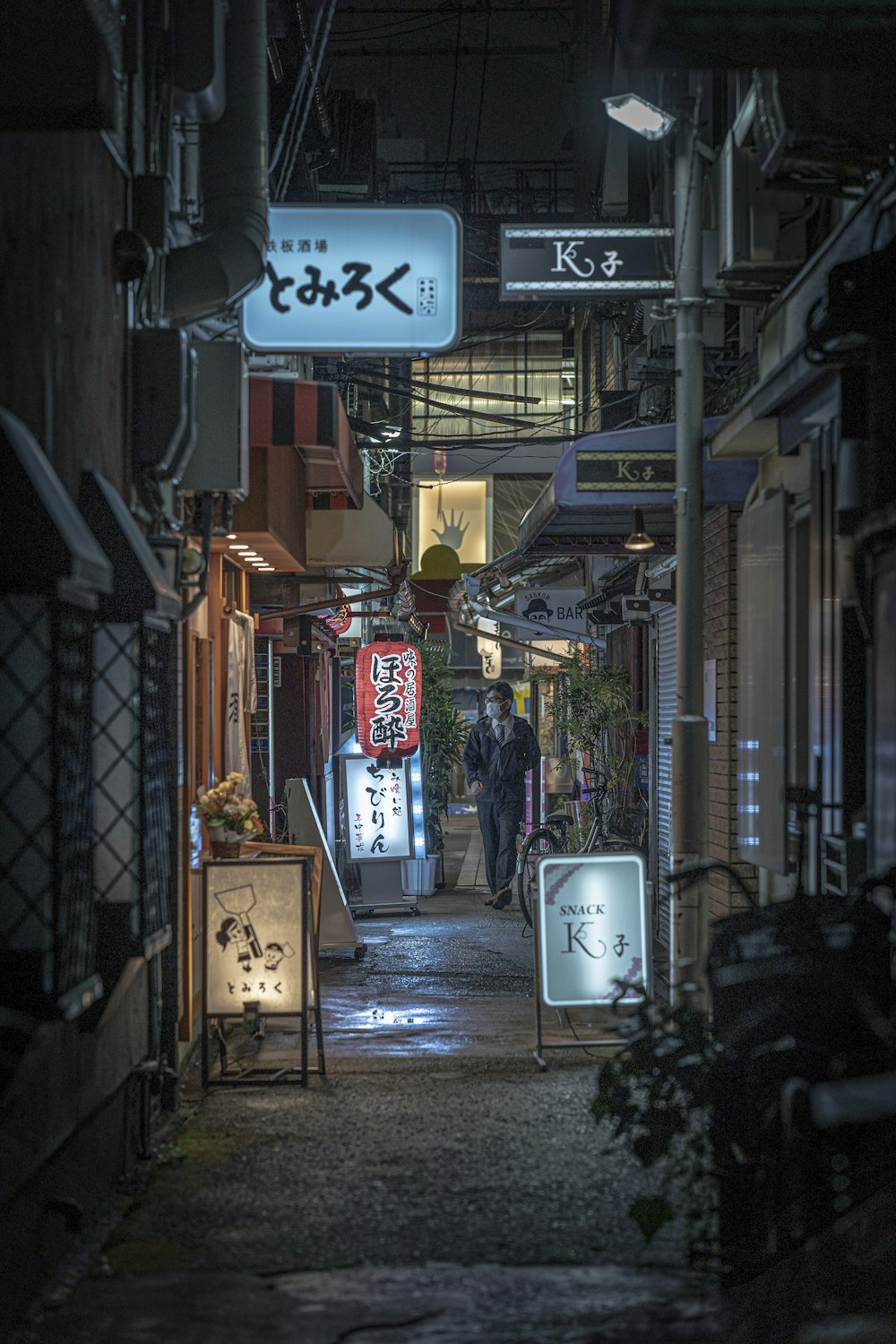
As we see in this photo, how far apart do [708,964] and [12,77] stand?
16.8 feet

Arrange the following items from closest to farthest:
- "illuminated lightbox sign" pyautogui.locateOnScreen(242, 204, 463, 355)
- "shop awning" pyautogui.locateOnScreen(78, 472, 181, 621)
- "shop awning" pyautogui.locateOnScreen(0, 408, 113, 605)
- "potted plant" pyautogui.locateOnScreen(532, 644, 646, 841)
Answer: "shop awning" pyautogui.locateOnScreen(0, 408, 113, 605) < "shop awning" pyautogui.locateOnScreen(78, 472, 181, 621) < "illuminated lightbox sign" pyautogui.locateOnScreen(242, 204, 463, 355) < "potted plant" pyautogui.locateOnScreen(532, 644, 646, 841)

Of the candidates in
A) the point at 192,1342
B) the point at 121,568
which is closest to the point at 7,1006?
the point at 192,1342

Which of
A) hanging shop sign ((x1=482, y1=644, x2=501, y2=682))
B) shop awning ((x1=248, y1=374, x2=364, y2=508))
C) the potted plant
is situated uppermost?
shop awning ((x1=248, y1=374, x2=364, y2=508))

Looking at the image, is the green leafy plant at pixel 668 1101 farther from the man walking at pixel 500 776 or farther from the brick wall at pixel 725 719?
the man walking at pixel 500 776

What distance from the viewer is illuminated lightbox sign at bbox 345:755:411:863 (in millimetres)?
16359

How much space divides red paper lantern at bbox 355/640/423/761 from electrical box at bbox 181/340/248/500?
320 inches

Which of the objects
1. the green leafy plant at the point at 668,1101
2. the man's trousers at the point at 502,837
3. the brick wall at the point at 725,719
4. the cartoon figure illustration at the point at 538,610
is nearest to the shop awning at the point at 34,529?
the green leafy plant at the point at 668,1101

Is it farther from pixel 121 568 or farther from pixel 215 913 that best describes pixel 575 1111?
pixel 121 568

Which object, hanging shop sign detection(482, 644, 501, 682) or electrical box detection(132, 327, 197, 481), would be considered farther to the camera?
hanging shop sign detection(482, 644, 501, 682)

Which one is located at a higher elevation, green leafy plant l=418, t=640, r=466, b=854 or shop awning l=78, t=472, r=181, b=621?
shop awning l=78, t=472, r=181, b=621

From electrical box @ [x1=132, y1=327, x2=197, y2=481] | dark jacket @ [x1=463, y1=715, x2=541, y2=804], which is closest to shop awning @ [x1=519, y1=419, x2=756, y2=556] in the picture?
electrical box @ [x1=132, y1=327, x2=197, y2=481]

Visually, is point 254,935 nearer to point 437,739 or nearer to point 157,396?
point 157,396

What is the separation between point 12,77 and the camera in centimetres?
573

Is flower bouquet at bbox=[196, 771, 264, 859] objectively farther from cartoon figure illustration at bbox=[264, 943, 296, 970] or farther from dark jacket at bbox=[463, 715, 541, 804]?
dark jacket at bbox=[463, 715, 541, 804]
